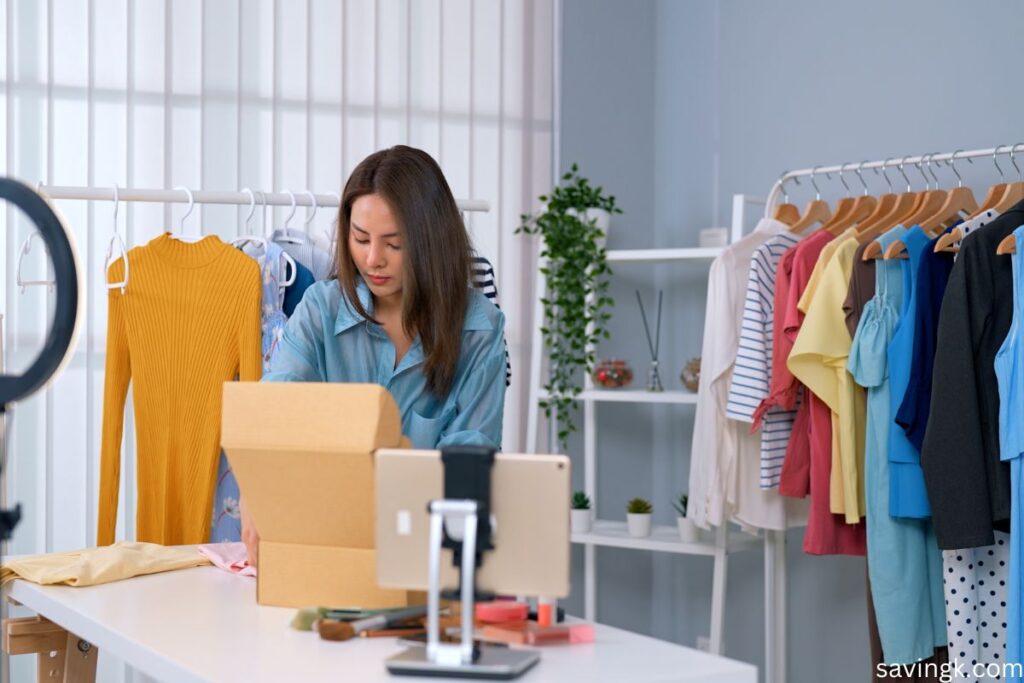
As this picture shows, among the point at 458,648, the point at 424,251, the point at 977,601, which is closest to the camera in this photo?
the point at 458,648

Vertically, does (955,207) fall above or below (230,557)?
above

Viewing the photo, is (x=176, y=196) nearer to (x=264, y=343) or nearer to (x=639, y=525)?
(x=264, y=343)

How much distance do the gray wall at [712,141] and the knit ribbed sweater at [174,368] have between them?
1.75m

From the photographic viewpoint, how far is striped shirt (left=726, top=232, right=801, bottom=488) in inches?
133

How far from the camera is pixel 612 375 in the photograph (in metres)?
4.14

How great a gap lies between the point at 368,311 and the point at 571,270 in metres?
1.58

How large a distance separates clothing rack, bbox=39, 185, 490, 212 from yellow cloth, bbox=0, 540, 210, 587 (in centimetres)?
85

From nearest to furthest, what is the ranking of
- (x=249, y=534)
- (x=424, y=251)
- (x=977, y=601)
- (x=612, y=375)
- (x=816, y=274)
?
(x=249, y=534) → (x=424, y=251) → (x=977, y=601) → (x=816, y=274) → (x=612, y=375)

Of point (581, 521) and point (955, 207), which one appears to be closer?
point (955, 207)

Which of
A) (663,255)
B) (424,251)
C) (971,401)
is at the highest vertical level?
(663,255)

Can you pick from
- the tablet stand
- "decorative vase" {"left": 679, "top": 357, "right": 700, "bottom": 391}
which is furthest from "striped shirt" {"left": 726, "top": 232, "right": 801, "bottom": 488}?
the tablet stand

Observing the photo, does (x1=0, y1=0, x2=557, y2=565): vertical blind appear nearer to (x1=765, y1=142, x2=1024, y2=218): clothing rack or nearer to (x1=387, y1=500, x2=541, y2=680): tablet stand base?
(x1=765, y1=142, x2=1024, y2=218): clothing rack

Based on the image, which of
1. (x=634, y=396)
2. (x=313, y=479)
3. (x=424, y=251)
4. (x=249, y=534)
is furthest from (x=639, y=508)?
(x=313, y=479)

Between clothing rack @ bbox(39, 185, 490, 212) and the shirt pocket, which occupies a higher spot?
clothing rack @ bbox(39, 185, 490, 212)
